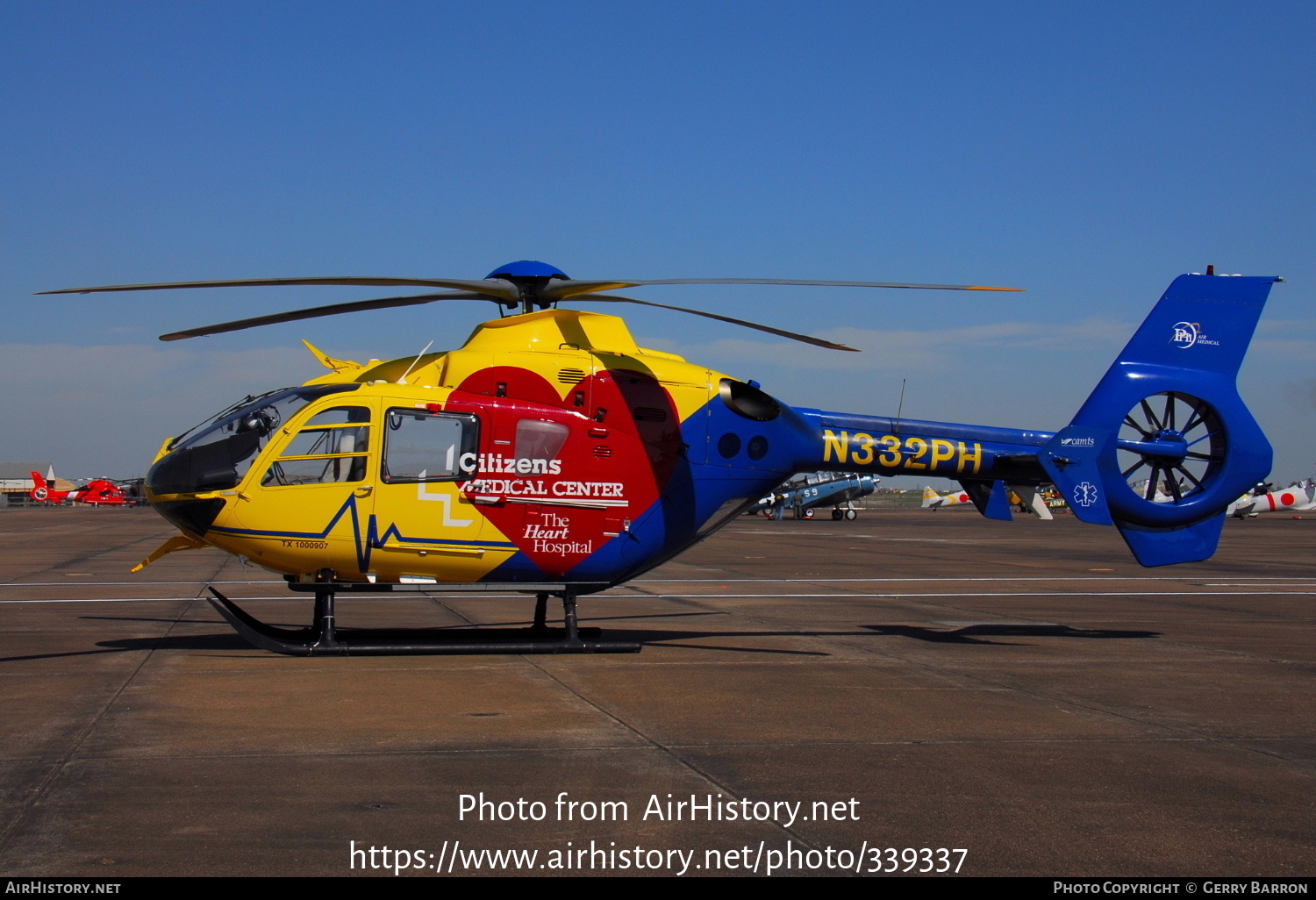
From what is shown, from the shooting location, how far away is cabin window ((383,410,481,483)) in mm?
11133

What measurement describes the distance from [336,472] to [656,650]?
12.8 feet

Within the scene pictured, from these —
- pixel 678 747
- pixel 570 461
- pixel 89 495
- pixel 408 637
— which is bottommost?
pixel 89 495

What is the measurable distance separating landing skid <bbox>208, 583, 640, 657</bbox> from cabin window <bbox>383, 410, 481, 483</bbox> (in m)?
1.20

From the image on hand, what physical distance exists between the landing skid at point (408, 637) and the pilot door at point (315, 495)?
39 cm

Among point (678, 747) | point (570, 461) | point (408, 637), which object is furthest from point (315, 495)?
point (678, 747)

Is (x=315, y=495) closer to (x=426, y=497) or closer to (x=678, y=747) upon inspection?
(x=426, y=497)

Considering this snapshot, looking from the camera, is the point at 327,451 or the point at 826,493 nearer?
the point at 327,451

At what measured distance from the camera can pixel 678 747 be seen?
7289 millimetres

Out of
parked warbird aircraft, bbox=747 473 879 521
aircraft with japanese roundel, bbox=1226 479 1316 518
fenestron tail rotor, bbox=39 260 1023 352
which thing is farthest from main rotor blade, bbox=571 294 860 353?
aircraft with japanese roundel, bbox=1226 479 1316 518

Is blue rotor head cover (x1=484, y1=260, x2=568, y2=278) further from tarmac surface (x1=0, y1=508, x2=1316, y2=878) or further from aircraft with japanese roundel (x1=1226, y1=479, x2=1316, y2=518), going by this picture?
aircraft with japanese roundel (x1=1226, y1=479, x2=1316, y2=518)

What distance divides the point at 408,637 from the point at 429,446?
7.36 feet

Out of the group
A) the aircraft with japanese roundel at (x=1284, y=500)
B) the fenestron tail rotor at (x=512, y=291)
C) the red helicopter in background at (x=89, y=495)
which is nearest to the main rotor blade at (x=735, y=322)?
the fenestron tail rotor at (x=512, y=291)

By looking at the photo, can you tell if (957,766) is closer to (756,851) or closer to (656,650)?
(756,851)

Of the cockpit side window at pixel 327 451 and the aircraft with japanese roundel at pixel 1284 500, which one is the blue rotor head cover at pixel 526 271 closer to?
the cockpit side window at pixel 327 451
